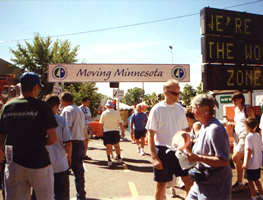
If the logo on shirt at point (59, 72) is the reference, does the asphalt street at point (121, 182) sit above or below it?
below

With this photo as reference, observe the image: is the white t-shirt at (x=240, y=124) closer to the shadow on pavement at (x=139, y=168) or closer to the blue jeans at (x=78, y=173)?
the shadow on pavement at (x=139, y=168)

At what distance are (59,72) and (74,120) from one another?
496 inches

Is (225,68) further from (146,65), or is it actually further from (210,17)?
(146,65)

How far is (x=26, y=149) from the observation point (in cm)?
249

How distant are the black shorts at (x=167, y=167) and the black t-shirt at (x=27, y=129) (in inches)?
68.1

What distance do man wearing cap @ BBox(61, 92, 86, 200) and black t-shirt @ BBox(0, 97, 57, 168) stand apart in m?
2.03

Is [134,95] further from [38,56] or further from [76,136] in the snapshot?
[76,136]

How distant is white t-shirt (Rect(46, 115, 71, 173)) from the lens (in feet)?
11.0

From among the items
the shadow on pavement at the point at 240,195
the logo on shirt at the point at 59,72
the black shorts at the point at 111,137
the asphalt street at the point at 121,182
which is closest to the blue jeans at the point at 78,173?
the asphalt street at the point at 121,182

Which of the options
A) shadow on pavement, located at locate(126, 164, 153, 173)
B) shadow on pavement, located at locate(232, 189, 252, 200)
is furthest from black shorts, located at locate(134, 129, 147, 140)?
shadow on pavement, located at locate(232, 189, 252, 200)

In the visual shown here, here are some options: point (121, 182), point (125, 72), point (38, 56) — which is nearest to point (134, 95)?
point (38, 56)

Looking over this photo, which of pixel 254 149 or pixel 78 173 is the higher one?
pixel 254 149

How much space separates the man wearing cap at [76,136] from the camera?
4453mm

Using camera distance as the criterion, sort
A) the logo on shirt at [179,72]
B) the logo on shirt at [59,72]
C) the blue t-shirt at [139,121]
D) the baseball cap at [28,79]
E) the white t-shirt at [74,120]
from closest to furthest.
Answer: the baseball cap at [28,79] → the white t-shirt at [74,120] → the blue t-shirt at [139,121] → the logo on shirt at [59,72] → the logo on shirt at [179,72]
